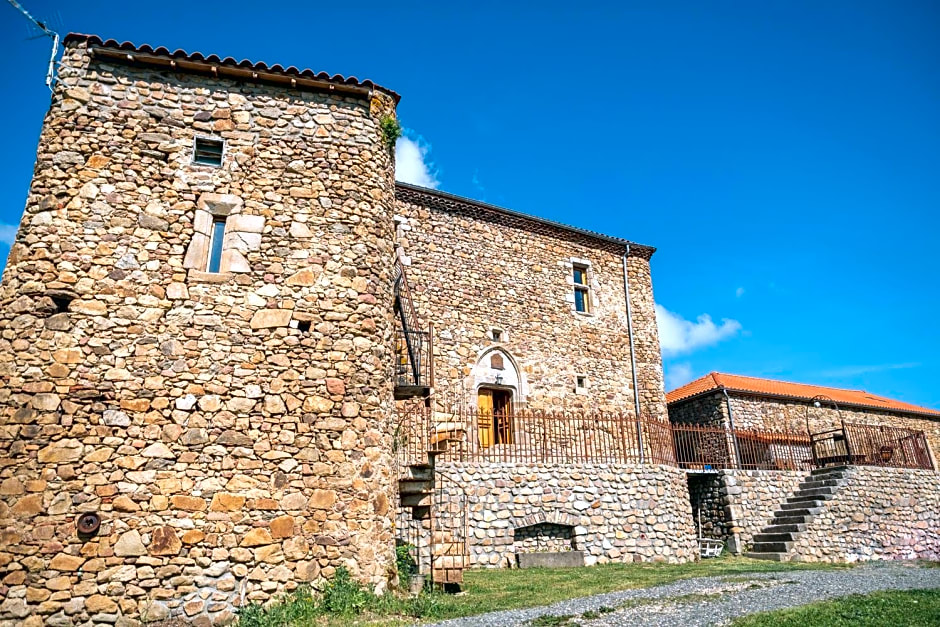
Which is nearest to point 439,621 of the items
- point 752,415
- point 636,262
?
point 636,262

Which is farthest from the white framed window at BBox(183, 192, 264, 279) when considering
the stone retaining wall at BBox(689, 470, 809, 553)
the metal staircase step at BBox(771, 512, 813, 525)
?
the metal staircase step at BBox(771, 512, 813, 525)

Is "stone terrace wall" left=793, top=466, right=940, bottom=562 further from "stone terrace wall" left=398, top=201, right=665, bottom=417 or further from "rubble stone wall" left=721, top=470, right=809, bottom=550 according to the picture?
"stone terrace wall" left=398, top=201, right=665, bottom=417

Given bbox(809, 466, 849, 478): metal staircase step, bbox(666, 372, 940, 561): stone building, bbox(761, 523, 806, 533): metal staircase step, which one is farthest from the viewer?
bbox(809, 466, 849, 478): metal staircase step

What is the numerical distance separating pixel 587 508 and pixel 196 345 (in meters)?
8.59

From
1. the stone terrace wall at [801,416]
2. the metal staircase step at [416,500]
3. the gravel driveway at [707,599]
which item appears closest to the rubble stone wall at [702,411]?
the stone terrace wall at [801,416]

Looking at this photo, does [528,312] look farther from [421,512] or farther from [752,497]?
[421,512]

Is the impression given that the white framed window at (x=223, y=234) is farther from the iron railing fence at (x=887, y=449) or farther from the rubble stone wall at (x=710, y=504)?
the iron railing fence at (x=887, y=449)

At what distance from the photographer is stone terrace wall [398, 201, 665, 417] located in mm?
14930

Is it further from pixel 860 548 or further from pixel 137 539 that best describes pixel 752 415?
pixel 137 539

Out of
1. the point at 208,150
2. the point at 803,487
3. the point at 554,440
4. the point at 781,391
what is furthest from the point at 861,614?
the point at 781,391

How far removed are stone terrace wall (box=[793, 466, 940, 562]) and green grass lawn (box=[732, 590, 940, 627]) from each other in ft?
24.1

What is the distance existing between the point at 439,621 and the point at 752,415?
15713 millimetres

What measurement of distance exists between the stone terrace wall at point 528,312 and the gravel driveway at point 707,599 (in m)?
7.05

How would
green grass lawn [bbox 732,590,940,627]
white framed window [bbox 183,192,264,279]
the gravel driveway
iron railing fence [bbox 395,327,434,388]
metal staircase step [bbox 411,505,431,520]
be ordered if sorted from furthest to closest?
iron railing fence [bbox 395,327,434,388] → metal staircase step [bbox 411,505,431,520] → white framed window [bbox 183,192,264,279] → the gravel driveway → green grass lawn [bbox 732,590,940,627]
